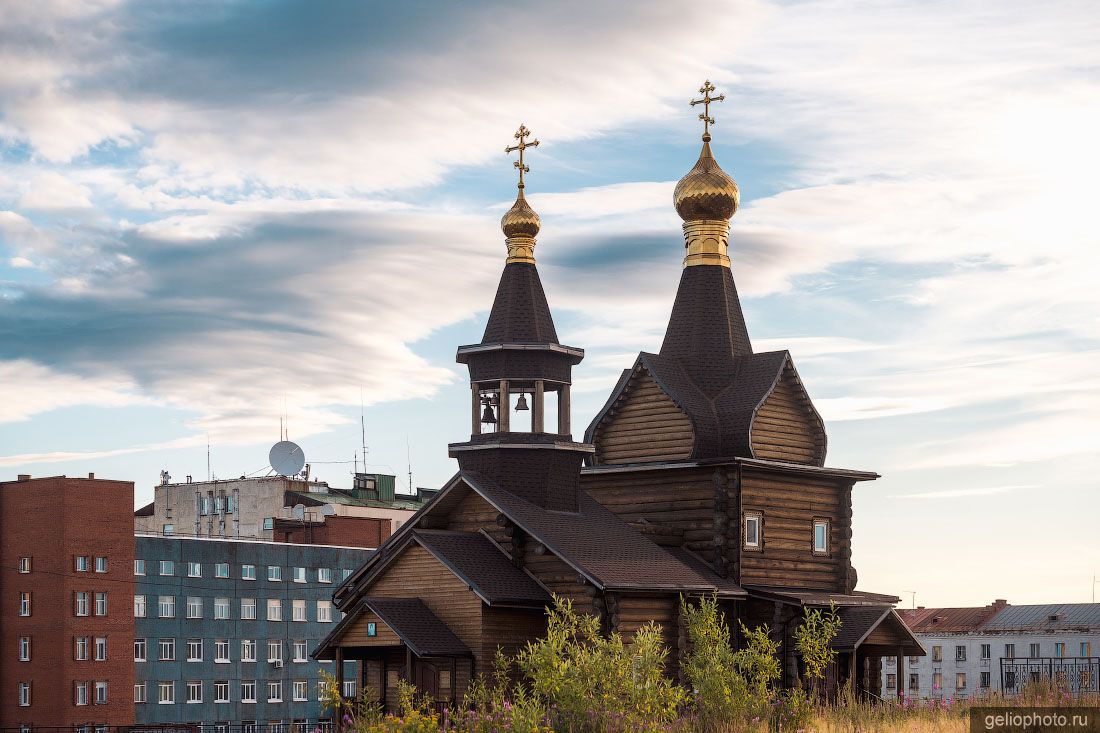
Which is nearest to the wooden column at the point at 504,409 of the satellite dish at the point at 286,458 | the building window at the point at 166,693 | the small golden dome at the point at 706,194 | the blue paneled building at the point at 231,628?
the small golden dome at the point at 706,194

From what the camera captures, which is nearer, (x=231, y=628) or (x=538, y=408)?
(x=538, y=408)

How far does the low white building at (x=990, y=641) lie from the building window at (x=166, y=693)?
36396 millimetres

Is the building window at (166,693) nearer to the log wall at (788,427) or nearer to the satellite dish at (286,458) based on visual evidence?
the satellite dish at (286,458)

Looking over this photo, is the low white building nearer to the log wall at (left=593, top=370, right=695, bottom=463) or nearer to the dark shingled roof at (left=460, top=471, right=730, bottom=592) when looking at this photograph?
the log wall at (left=593, top=370, right=695, bottom=463)

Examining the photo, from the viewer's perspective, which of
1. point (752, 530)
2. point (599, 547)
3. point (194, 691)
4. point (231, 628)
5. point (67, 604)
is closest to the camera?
point (599, 547)

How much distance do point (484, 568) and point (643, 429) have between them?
→ 7546 millimetres

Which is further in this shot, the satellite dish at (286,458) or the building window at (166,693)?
the satellite dish at (286,458)

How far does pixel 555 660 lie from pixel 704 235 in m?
21.0

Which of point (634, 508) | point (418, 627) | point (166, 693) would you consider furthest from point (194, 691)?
point (418, 627)

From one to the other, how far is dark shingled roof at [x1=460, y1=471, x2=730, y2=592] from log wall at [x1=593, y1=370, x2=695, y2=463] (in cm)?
292

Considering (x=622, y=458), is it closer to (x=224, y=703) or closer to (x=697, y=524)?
(x=697, y=524)

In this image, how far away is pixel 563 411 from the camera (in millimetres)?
36844

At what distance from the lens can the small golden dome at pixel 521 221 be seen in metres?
38.4

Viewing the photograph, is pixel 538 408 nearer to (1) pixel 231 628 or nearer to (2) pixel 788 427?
(2) pixel 788 427
